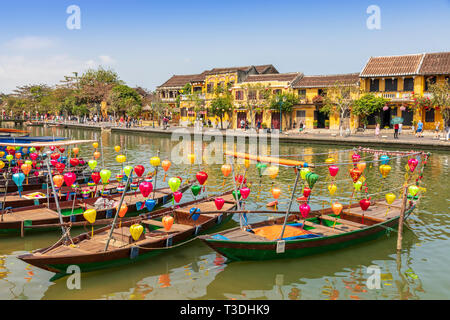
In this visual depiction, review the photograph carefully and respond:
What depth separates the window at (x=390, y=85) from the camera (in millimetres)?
40219

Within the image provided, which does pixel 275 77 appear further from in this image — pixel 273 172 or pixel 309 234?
pixel 309 234

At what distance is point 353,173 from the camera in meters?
11.3

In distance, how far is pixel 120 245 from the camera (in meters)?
9.38

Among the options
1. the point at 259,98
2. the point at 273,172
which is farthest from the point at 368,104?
the point at 273,172

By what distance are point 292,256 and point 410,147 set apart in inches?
1015

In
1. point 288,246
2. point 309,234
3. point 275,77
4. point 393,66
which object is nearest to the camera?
point 288,246

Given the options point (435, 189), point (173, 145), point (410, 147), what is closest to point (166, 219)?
point (435, 189)

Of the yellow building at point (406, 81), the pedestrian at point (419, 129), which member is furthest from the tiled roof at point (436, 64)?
the pedestrian at point (419, 129)

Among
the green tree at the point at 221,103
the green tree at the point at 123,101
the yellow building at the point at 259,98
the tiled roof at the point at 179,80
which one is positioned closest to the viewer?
the yellow building at the point at 259,98

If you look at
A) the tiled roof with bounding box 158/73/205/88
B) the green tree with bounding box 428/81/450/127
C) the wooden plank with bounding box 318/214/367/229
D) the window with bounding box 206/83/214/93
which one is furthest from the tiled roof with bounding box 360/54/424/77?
the wooden plank with bounding box 318/214/367/229

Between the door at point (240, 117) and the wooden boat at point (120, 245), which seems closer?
the wooden boat at point (120, 245)

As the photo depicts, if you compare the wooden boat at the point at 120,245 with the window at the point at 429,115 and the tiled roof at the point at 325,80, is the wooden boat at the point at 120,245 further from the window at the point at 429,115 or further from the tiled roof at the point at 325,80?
the tiled roof at the point at 325,80

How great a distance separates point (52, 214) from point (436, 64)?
129 feet

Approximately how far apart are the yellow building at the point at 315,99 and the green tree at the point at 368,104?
8.19 feet
